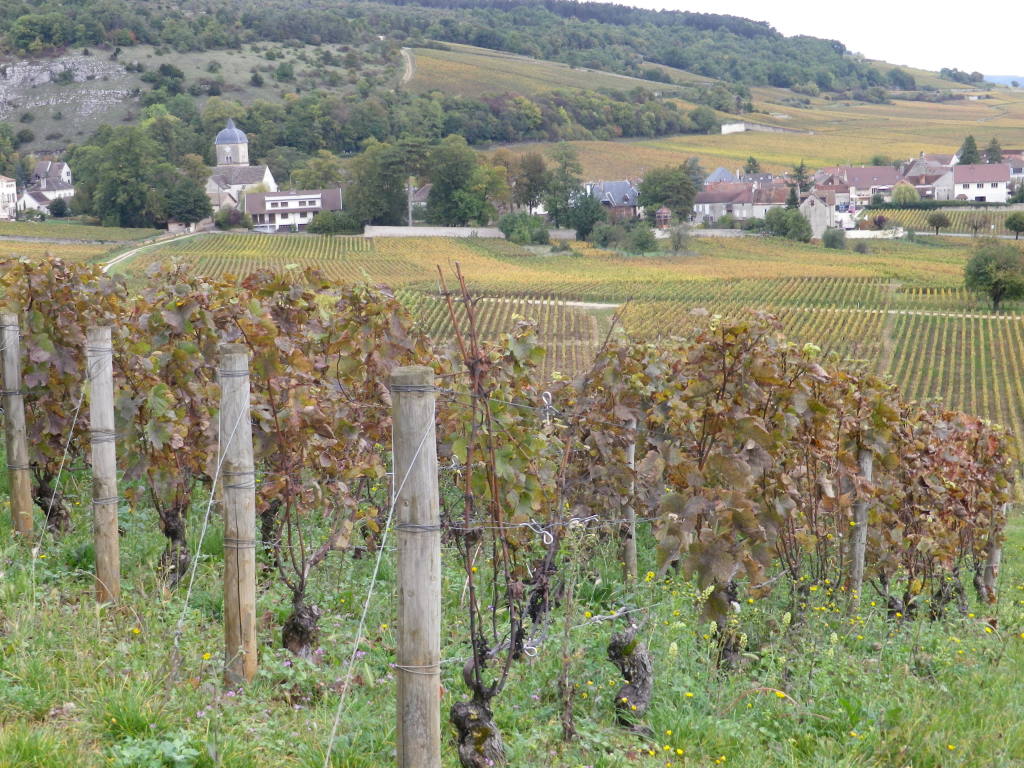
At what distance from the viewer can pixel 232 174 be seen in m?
96.4

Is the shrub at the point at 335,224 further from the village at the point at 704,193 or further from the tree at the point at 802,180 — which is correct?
the tree at the point at 802,180

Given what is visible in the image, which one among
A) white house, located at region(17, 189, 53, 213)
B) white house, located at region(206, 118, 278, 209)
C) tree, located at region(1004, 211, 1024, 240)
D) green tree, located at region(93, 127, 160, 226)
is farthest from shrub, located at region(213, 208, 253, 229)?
tree, located at region(1004, 211, 1024, 240)

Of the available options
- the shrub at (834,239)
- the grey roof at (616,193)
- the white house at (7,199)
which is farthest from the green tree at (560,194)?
the white house at (7,199)

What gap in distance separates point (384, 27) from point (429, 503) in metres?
207

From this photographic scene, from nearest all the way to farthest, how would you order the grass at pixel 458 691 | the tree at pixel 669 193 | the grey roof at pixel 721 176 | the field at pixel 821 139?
the grass at pixel 458 691
the tree at pixel 669 193
the grey roof at pixel 721 176
the field at pixel 821 139

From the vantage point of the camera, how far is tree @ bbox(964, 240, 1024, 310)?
52656 millimetres

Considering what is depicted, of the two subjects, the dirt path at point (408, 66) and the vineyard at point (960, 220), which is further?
the dirt path at point (408, 66)

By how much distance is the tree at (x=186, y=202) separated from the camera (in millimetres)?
79375

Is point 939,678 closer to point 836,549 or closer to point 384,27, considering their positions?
point 836,549

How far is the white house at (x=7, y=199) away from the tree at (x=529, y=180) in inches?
1770

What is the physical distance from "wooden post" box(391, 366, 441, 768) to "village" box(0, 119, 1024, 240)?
80.6 meters

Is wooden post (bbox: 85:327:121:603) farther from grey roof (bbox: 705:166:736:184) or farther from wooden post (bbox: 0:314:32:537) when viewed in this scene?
grey roof (bbox: 705:166:736:184)

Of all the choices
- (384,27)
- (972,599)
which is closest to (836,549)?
(972,599)

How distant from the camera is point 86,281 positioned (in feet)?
20.5
